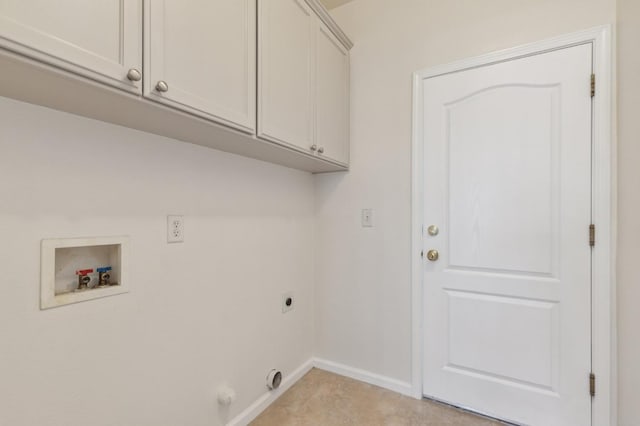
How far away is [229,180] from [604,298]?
1.91m

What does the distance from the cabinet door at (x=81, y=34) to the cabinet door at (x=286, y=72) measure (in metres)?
0.53

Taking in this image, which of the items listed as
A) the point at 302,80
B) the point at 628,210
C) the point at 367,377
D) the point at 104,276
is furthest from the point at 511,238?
the point at 104,276

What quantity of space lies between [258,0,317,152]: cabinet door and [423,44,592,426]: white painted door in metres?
0.76

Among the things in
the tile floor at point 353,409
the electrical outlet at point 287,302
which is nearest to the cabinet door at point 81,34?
the electrical outlet at point 287,302

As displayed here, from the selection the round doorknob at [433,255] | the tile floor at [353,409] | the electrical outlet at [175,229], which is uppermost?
the electrical outlet at [175,229]

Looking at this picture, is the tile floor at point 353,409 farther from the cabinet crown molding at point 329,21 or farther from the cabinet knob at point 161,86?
the cabinet crown molding at point 329,21

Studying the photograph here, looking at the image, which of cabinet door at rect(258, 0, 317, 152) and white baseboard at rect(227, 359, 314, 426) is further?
white baseboard at rect(227, 359, 314, 426)

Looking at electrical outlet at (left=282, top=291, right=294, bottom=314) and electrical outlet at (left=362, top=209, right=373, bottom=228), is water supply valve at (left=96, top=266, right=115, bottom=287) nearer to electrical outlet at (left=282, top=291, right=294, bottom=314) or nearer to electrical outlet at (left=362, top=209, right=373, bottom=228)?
electrical outlet at (left=282, top=291, right=294, bottom=314)

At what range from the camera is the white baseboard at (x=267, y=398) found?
5.24ft

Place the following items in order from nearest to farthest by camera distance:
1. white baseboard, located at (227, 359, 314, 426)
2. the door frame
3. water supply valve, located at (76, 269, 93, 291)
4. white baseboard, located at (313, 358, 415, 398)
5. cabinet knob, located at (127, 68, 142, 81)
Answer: cabinet knob, located at (127, 68, 142, 81) < water supply valve, located at (76, 269, 93, 291) < the door frame < white baseboard, located at (227, 359, 314, 426) < white baseboard, located at (313, 358, 415, 398)

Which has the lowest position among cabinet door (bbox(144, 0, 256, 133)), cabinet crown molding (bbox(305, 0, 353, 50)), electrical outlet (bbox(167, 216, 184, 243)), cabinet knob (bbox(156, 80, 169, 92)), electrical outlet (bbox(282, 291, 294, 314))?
electrical outlet (bbox(282, 291, 294, 314))

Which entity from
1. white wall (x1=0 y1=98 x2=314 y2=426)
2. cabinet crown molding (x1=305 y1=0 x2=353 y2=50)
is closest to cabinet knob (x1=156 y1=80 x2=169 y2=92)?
white wall (x1=0 y1=98 x2=314 y2=426)

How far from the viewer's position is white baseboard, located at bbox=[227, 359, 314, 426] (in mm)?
1598

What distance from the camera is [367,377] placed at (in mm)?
2039
